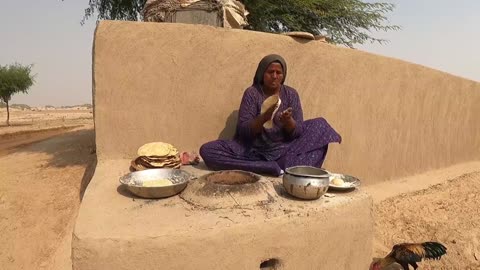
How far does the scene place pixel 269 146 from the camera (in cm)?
349

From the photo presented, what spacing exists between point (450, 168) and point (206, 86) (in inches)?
211

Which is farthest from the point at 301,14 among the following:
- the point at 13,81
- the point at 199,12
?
the point at 13,81

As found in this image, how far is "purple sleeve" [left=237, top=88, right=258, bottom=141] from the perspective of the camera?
3484 millimetres

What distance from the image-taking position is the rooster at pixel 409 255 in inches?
125

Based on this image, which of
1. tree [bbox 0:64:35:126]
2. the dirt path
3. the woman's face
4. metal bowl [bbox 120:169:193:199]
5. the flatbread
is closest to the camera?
metal bowl [bbox 120:169:193:199]

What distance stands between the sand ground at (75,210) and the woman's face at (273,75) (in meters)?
2.47

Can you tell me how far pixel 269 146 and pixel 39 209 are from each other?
108 inches

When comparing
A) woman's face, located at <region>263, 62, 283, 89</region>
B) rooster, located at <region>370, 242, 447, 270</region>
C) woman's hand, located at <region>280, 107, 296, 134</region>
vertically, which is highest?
woman's face, located at <region>263, 62, 283, 89</region>

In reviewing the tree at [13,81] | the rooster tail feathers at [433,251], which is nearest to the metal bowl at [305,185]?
the rooster tail feathers at [433,251]

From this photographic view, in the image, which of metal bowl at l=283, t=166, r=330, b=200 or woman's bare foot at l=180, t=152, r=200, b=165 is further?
woman's bare foot at l=180, t=152, r=200, b=165

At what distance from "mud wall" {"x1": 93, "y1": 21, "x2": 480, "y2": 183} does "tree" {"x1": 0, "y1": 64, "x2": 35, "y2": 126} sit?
774 inches

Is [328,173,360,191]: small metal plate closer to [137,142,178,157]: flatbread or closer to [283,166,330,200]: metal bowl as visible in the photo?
[283,166,330,200]: metal bowl

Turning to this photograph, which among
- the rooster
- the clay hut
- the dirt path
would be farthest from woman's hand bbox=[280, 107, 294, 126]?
the dirt path

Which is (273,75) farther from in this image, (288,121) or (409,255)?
(409,255)
